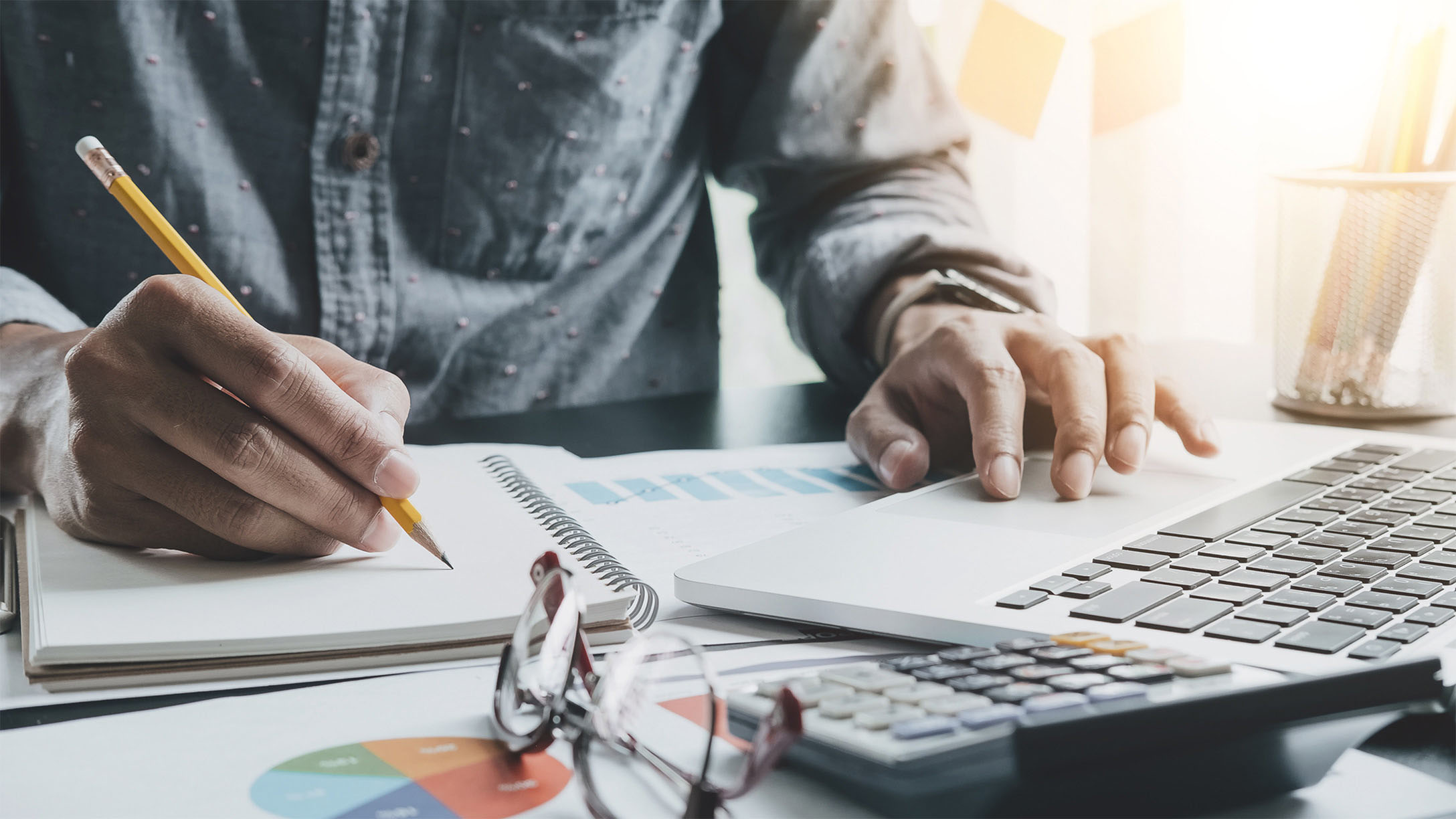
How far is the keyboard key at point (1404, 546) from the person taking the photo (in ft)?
1.41

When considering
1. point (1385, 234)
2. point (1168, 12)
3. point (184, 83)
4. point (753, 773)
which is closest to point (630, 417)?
point (184, 83)

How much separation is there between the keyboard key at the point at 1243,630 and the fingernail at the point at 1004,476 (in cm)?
19

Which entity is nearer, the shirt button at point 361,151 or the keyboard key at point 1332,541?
the keyboard key at point 1332,541

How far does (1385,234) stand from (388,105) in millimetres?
659

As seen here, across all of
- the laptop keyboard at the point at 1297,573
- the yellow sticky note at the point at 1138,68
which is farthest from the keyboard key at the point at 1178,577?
the yellow sticky note at the point at 1138,68

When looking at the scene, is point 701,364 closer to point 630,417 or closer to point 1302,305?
point 630,417

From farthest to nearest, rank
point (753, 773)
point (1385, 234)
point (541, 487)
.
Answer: point (1385, 234)
point (541, 487)
point (753, 773)

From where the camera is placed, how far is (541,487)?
0.60m

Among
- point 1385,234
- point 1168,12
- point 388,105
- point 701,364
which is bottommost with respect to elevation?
point 701,364

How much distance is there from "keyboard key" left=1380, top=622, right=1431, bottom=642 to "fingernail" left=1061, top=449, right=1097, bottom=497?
20 centimetres

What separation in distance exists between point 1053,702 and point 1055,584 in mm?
133

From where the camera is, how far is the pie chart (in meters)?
0.29

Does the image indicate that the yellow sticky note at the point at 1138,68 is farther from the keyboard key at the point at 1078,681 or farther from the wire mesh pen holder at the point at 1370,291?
the keyboard key at the point at 1078,681

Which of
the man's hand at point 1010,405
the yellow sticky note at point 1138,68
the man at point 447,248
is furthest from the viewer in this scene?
the yellow sticky note at point 1138,68
